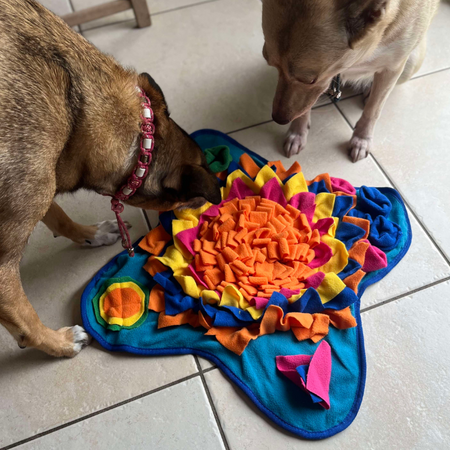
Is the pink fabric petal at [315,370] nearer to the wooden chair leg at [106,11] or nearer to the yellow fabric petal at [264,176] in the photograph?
the yellow fabric petal at [264,176]

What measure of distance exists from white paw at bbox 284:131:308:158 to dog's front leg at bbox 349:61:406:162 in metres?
0.22

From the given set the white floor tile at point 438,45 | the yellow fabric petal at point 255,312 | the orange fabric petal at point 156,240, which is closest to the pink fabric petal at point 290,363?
the yellow fabric petal at point 255,312

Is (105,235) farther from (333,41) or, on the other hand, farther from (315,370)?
(333,41)

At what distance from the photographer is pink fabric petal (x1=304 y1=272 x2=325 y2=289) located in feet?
4.96

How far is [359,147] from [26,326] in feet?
4.95

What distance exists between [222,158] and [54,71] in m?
0.92

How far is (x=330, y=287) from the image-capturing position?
1.50 meters

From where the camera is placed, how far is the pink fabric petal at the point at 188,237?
161 centimetres

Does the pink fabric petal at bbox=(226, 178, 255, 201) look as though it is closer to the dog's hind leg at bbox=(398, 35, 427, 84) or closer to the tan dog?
the tan dog

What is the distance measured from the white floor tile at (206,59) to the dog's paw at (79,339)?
3.51 feet

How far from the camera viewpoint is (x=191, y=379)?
4.76ft

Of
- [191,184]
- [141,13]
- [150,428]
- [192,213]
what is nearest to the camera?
[191,184]

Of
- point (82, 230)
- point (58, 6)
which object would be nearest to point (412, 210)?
point (82, 230)

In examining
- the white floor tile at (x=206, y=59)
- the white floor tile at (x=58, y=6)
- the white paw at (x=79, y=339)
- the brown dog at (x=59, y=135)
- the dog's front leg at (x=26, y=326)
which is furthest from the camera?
the white floor tile at (x=58, y=6)
